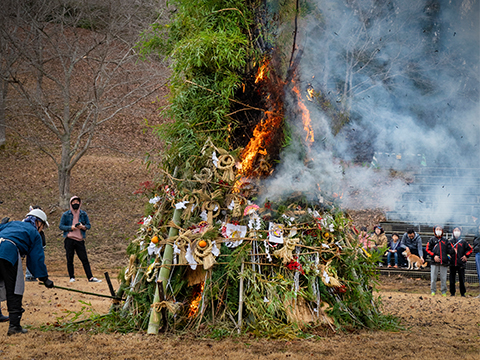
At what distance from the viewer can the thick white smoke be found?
6.44 metres

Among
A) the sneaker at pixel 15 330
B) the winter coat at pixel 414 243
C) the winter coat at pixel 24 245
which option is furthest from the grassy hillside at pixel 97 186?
the winter coat at pixel 414 243

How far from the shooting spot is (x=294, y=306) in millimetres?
5516

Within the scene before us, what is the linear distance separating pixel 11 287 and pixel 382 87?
315 inches

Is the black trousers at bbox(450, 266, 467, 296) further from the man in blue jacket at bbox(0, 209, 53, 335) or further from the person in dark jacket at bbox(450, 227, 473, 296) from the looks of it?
the man in blue jacket at bbox(0, 209, 53, 335)

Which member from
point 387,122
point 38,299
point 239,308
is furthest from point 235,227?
point 387,122

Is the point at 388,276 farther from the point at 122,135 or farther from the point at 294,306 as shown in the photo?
the point at 122,135

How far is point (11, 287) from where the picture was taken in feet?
18.4

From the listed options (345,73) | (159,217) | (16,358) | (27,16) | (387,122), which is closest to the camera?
(16,358)

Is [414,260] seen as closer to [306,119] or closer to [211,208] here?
[306,119]

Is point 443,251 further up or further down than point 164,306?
further up

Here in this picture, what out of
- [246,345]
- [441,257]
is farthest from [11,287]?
[441,257]

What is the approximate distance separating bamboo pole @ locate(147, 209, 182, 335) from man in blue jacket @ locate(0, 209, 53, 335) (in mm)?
1360

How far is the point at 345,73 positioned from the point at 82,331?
655 cm

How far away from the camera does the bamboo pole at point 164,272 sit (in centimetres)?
539
